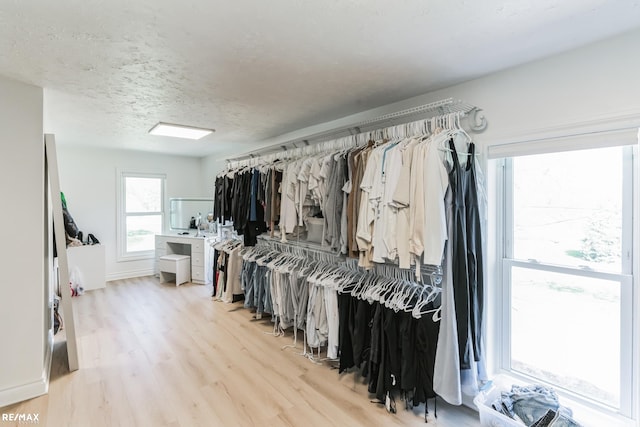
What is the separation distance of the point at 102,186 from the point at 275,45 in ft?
17.2

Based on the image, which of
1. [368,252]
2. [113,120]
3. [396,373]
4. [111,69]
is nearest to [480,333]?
[396,373]

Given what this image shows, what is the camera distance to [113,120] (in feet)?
11.1

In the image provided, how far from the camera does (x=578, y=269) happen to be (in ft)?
6.16

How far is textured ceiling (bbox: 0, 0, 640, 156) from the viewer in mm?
1403

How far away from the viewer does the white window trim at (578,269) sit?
1.65 m

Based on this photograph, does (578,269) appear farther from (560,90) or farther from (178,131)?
(178,131)

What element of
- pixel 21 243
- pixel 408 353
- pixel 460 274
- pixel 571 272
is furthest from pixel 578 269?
pixel 21 243

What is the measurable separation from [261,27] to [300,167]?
4.96 ft

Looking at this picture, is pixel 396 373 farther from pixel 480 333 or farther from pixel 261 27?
pixel 261 27

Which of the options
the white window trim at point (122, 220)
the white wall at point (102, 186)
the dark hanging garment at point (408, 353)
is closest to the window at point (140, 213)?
the white window trim at point (122, 220)

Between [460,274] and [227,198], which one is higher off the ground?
[227,198]

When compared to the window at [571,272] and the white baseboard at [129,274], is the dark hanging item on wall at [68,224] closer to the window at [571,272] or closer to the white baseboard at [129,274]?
the white baseboard at [129,274]

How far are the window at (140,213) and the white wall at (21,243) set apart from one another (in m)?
3.67

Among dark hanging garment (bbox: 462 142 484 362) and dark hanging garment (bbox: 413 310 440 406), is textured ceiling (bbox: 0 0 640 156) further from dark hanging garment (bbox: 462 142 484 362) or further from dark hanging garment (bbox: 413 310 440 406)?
dark hanging garment (bbox: 413 310 440 406)
